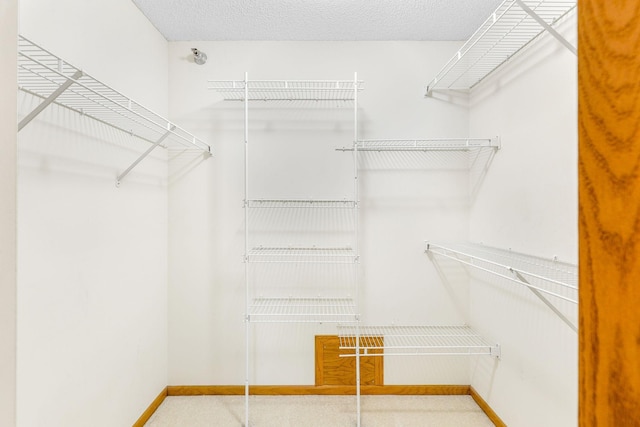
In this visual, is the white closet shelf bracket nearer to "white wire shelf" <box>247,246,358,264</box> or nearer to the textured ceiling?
"white wire shelf" <box>247,246,358,264</box>

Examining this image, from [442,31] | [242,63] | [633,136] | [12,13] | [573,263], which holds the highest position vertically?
[442,31]

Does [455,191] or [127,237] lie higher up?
[455,191]

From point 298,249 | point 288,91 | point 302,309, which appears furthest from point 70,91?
point 302,309

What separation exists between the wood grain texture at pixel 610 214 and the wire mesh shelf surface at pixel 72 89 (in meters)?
1.04

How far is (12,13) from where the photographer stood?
446mm

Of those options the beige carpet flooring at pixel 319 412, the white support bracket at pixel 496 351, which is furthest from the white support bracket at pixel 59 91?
the white support bracket at pixel 496 351

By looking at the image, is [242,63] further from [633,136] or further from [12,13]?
[633,136]

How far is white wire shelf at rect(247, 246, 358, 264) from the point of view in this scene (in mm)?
2037

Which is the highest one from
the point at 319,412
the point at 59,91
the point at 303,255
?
the point at 59,91

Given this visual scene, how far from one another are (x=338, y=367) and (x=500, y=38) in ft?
6.89

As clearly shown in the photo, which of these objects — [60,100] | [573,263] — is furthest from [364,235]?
[60,100]

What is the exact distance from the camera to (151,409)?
1.86 metres

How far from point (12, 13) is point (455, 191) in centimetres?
216

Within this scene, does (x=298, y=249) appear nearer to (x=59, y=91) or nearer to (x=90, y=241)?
(x=90, y=241)
